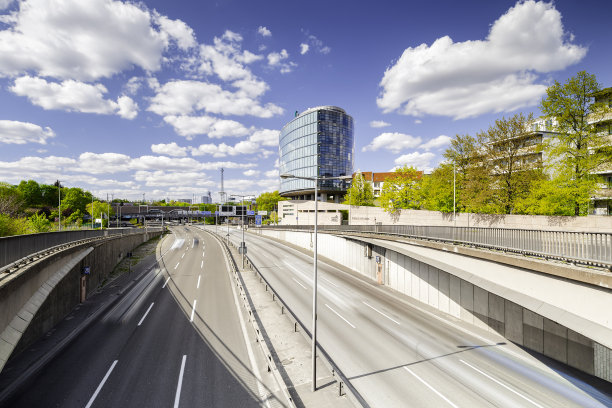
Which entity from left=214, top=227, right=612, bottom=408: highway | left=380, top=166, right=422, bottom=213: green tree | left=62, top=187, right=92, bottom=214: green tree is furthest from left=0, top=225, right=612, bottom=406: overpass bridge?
left=62, top=187, right=92, bottom=214: green tree

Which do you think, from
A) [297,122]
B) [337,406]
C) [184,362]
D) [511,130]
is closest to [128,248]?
[184,362]

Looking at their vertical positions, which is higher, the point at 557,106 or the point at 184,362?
the point at 557,106

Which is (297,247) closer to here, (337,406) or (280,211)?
(280,211)

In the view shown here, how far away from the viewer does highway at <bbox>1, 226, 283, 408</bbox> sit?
35.7 ft

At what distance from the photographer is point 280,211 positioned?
93.3 m

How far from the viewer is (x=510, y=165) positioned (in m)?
27.9

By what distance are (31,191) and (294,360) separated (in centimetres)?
10979

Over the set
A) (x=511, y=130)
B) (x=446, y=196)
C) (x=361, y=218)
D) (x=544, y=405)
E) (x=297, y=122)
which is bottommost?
(x=544, y=405)

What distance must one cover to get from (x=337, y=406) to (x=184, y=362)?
8.45 metres

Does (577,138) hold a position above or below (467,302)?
above

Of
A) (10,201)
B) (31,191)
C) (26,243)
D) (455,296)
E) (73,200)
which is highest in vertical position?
(31,191)

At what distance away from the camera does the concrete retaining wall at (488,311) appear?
13.3m

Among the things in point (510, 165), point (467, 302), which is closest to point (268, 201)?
point (510, 165)

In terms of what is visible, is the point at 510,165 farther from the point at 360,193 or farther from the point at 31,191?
the point at 31,191
